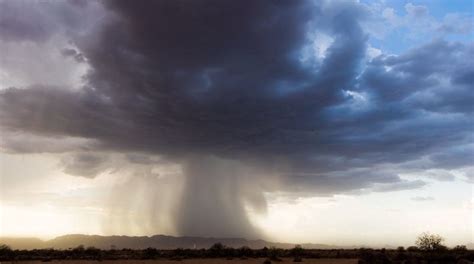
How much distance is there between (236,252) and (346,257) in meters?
16.6

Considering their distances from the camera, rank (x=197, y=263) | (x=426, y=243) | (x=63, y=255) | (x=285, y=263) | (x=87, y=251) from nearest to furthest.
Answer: (x=285, y=263) → (x=197, y=263) → (x=426, y=243) → (x=63, y=255) → (x=87, y=251)

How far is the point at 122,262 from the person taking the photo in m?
55.6

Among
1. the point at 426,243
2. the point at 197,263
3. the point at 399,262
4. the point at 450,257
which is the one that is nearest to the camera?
the point at 399,262

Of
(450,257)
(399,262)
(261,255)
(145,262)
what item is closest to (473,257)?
(450,257)

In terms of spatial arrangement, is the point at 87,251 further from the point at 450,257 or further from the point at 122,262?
the point at 450,257

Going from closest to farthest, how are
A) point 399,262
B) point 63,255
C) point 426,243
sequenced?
1. point 399,262
2. point 426,243
3. point 63,255

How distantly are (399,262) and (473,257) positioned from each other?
11.9m

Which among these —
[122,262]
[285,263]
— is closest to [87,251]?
[122,262]

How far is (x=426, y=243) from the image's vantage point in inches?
2448

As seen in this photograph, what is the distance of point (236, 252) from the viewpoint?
66000 mm

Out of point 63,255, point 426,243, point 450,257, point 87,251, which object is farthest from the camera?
point 87,251

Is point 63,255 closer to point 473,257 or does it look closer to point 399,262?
point 399,262

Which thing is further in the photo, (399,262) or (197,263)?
(197,263)

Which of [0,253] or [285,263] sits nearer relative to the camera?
[285,263]
